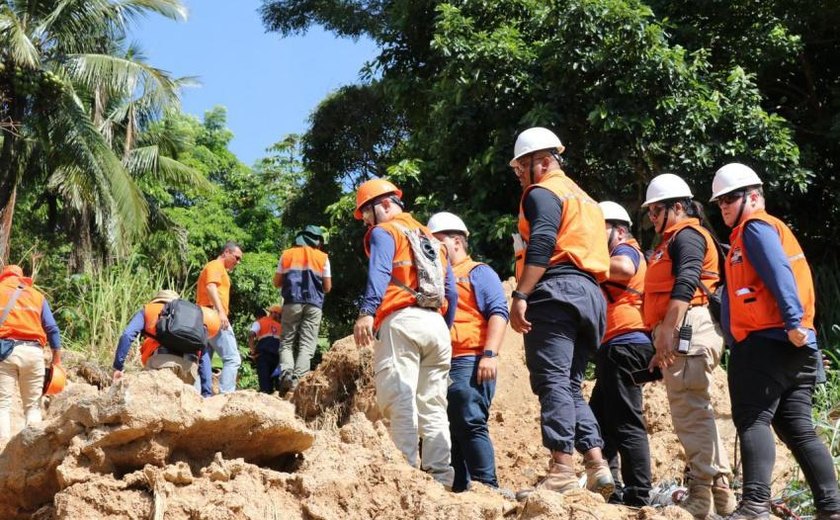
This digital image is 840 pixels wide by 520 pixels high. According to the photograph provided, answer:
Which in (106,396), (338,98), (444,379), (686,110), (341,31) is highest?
(341,31)

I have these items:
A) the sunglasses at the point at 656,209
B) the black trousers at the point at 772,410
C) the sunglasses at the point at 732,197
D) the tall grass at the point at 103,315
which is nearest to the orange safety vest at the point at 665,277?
the sunglasses at the point at 656,209

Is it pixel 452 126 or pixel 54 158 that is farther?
pixel 54 158

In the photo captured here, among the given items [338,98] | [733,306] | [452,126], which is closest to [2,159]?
[338,98]

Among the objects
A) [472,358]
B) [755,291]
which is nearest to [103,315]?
[472,358]

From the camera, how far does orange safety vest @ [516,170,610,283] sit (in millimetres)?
5668

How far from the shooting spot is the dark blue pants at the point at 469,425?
6223 mm

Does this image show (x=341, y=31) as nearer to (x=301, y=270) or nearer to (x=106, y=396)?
(x=301, y=270)

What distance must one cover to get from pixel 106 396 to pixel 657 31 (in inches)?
354

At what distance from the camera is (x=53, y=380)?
10.5 meters

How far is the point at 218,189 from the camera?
1246 inches

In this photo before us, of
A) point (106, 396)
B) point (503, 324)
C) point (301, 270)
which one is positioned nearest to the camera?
point (106, 396)

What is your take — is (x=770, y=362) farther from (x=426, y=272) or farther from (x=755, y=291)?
(x=426, y=272)

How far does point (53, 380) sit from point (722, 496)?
6.94 metres

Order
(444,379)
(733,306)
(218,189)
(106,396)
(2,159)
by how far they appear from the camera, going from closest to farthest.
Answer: (106,396) < (733,306) < (444,379) < (2,159) < (218,189)
